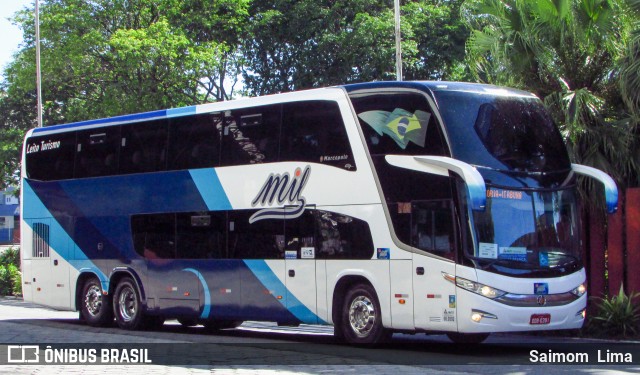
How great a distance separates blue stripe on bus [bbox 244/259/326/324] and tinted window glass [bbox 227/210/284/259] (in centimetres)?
14

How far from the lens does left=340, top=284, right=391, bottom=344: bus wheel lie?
15383 millimetres

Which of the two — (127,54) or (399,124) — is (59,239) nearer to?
(399,124)

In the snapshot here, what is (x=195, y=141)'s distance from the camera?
18641 millimetres

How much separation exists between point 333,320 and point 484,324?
298 centimetres

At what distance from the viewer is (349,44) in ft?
127

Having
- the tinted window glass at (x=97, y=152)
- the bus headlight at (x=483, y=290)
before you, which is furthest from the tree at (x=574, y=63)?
the tinted window glass at (x=97, y=152)

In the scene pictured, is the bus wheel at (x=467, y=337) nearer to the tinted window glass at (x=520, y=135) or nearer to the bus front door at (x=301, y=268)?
the bus front door at (x=301, y=268)

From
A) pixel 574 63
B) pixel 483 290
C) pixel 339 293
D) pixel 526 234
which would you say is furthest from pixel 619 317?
pixel 339 293

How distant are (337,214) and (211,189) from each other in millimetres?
3164

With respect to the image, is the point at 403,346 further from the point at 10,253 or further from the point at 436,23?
the point at 436,23

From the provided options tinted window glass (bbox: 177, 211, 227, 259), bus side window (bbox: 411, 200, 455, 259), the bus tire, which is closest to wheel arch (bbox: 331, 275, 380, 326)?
bus side window (bbox: 411, 200, 455, 259)

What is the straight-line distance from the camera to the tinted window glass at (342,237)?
15.6 meters

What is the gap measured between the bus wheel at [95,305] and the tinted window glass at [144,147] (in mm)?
2671

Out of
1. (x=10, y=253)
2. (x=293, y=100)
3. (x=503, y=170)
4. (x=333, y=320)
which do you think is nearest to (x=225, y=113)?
(x=293, y=100)
